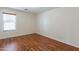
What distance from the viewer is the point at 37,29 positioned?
6629 millimetres

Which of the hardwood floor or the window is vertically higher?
the window

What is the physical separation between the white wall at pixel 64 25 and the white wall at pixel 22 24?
6.25ft

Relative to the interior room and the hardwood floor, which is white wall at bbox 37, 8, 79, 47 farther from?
the hardwood floor

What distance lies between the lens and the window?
4.56 m

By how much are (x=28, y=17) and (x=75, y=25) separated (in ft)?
13.4

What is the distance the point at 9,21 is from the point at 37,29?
2.59m

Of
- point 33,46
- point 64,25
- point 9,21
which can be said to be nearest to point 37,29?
point 9,21

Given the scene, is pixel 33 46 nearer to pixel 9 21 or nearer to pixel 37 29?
pixel 9 21

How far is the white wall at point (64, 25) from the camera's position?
9.97 feet

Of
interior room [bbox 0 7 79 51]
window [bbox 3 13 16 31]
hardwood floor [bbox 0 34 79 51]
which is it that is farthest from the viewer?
window [bbox 3 13 16 31]

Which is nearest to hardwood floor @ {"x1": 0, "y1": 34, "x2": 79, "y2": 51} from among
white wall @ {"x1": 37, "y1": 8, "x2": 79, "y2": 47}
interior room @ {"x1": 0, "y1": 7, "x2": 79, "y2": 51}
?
interior room @ {"x1": 0, "y1": 7, "x2": 79, "y2": 51}

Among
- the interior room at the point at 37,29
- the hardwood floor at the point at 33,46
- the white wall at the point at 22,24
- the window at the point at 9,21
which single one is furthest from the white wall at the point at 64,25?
the window at the point at 9,21
